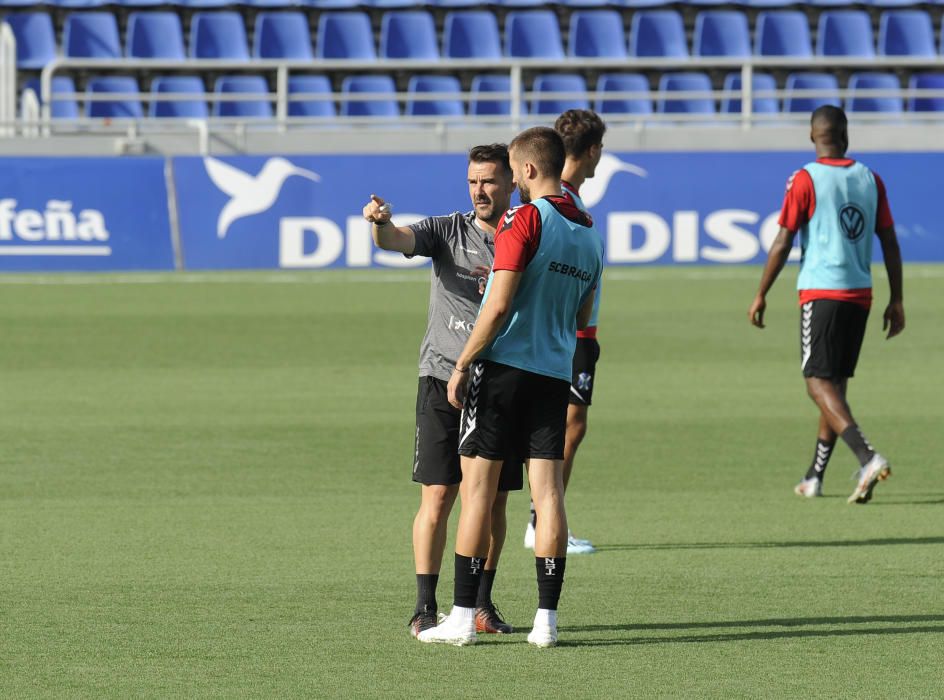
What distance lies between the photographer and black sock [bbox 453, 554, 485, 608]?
5.67 m

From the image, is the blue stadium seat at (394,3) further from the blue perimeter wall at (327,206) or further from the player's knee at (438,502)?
the player's knee at (438,502)

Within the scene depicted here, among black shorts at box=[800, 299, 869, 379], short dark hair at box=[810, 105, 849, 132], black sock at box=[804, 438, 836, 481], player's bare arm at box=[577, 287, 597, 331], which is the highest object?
short dark hair at box=[810, 105, 849, 132]

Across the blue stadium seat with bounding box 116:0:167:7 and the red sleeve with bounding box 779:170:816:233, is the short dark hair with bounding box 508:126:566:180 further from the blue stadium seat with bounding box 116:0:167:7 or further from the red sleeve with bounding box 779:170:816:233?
the blue stadium seat with bounding box 116:0:167:7

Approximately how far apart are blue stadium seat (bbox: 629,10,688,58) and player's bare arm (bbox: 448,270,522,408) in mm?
23168

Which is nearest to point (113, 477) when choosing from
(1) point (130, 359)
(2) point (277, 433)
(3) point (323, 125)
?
(2) point (277, 433)

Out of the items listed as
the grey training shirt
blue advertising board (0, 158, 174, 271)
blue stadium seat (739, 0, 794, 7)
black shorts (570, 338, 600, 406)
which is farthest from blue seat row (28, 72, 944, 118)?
the grey training shirt

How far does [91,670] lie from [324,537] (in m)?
2.52

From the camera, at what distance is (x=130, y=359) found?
47.4ft

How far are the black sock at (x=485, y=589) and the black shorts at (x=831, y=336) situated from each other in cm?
365

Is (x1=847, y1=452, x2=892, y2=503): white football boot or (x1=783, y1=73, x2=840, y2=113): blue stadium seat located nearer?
(x1=847, y1=452, x2=892, y2=503): white football boot

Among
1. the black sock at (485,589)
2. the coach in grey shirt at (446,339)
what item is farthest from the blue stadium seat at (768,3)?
the black sock at (485,589)

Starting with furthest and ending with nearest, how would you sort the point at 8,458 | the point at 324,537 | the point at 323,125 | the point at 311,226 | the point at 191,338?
1. the point at 323,125
2. the point at 311,226
3. the point at 191,338
4. the point at 8,458
5. the point at 324,537

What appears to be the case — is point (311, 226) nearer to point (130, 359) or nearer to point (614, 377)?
point (130, 359)

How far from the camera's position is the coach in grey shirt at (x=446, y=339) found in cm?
586
